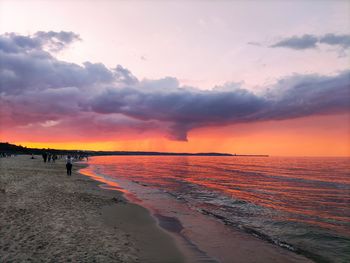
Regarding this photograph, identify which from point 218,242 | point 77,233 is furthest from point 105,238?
point 218,242

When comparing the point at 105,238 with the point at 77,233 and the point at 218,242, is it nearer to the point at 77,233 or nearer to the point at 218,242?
the point at 77,233

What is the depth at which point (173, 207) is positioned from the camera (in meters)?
24.0

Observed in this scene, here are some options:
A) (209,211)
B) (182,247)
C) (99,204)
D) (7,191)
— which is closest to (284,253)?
(182,247)

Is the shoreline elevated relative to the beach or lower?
lower

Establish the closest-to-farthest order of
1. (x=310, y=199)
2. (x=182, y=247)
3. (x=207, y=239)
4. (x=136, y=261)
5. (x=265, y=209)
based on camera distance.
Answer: (x=136, y=261) < (x=182, y=247) < (x=207, y=239) < (x=265, y=209) < (x=310, y=199)

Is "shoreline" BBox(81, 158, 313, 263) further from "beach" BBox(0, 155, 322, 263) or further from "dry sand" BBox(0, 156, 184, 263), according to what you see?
"dry sand" BBox(0, 156, 184, 263)

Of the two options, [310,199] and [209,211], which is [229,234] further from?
[310,199]

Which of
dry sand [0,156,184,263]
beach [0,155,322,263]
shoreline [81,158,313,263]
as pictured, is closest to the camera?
dry sand [0,156,184,263]

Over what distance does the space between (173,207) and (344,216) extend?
14296 millimetres

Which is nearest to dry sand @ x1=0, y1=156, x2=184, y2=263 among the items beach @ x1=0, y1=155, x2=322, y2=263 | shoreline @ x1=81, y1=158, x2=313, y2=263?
beach @ x1=0, y1=155, x2=322, y2=263

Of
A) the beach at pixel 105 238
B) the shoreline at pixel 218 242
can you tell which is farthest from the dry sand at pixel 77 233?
the shoreline at pixel 218 242

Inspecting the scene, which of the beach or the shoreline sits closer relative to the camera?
the beach

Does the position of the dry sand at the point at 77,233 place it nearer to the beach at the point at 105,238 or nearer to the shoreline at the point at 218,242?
the beach at the point at 105,238

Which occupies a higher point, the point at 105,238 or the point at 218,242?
the point at 105,238
